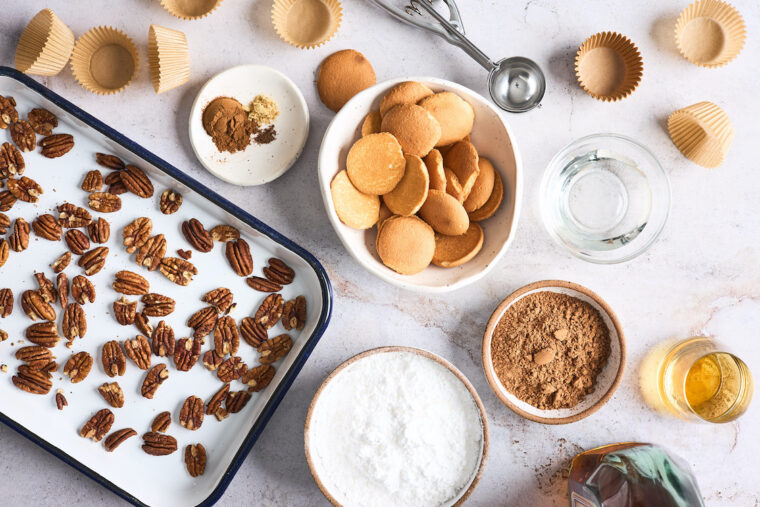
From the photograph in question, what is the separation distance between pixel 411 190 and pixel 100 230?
0.63 m

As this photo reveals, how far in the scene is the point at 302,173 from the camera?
1244mm

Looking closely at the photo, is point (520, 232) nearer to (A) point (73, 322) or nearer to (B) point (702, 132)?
(B) point (702, 132)

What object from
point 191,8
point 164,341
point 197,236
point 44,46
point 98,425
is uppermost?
point 191,8

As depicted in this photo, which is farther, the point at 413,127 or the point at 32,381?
the point at 32,381

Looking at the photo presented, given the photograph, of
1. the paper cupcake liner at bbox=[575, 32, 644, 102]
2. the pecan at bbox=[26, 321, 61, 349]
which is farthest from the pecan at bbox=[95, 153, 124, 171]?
the paper cupcake liner at bbox=[575, 32, 644, 102]

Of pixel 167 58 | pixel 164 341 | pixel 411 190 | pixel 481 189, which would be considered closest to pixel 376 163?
pixel 411 190

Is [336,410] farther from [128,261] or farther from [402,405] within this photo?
[128,261]

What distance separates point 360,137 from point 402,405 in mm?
530

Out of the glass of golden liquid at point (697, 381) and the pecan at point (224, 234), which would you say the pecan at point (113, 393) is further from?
the glass of golden liquid at point (697, 381)

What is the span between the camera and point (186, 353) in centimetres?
121

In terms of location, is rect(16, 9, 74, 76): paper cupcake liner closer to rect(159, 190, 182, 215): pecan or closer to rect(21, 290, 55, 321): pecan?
rect(159, 190, 182, 215): pecan

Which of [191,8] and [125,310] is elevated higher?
[191,8]

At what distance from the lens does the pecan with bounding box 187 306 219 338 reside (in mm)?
1208

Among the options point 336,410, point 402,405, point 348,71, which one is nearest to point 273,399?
point 336,410
